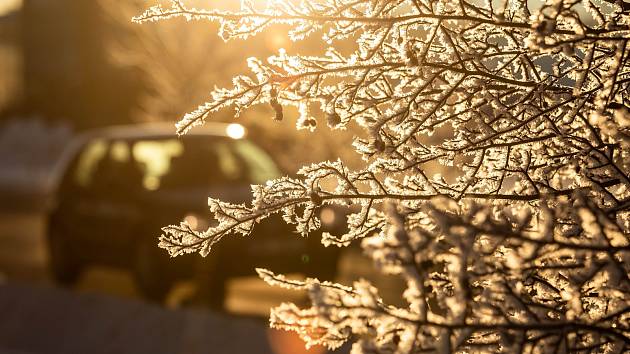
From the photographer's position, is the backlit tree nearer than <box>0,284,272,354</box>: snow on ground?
Yes

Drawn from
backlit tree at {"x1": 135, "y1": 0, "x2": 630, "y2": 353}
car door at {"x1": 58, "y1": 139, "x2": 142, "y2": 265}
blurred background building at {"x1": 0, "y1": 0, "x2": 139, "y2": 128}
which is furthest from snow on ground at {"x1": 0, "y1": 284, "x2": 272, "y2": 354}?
blurred background building at {"x1": 0, "y1": 0, "x2": 139, "y2": 128}

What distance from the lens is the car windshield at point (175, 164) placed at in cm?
1139

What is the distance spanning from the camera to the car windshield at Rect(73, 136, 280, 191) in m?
11.4

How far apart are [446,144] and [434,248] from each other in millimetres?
1060

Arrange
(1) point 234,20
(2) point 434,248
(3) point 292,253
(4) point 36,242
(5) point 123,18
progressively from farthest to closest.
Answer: (5) point 123,18 < (4) point 36,242 < (3) point 292,253 < (1) point 234,20 < (2) point 434,248

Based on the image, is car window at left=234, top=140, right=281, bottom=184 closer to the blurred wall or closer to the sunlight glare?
the sunlight glare

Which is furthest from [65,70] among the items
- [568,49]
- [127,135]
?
[568,49]

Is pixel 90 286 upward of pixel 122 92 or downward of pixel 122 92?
downward

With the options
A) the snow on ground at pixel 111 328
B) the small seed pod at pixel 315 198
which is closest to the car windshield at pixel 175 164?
the snow on ground at pixel 111 328

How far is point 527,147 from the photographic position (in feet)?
12.1

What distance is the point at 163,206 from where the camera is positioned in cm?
1120

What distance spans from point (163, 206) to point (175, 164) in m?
0.49

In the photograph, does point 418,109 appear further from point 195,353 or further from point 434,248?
point 195,353

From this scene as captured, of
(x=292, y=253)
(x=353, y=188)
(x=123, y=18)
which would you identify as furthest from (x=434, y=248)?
(x=123, y=18)
